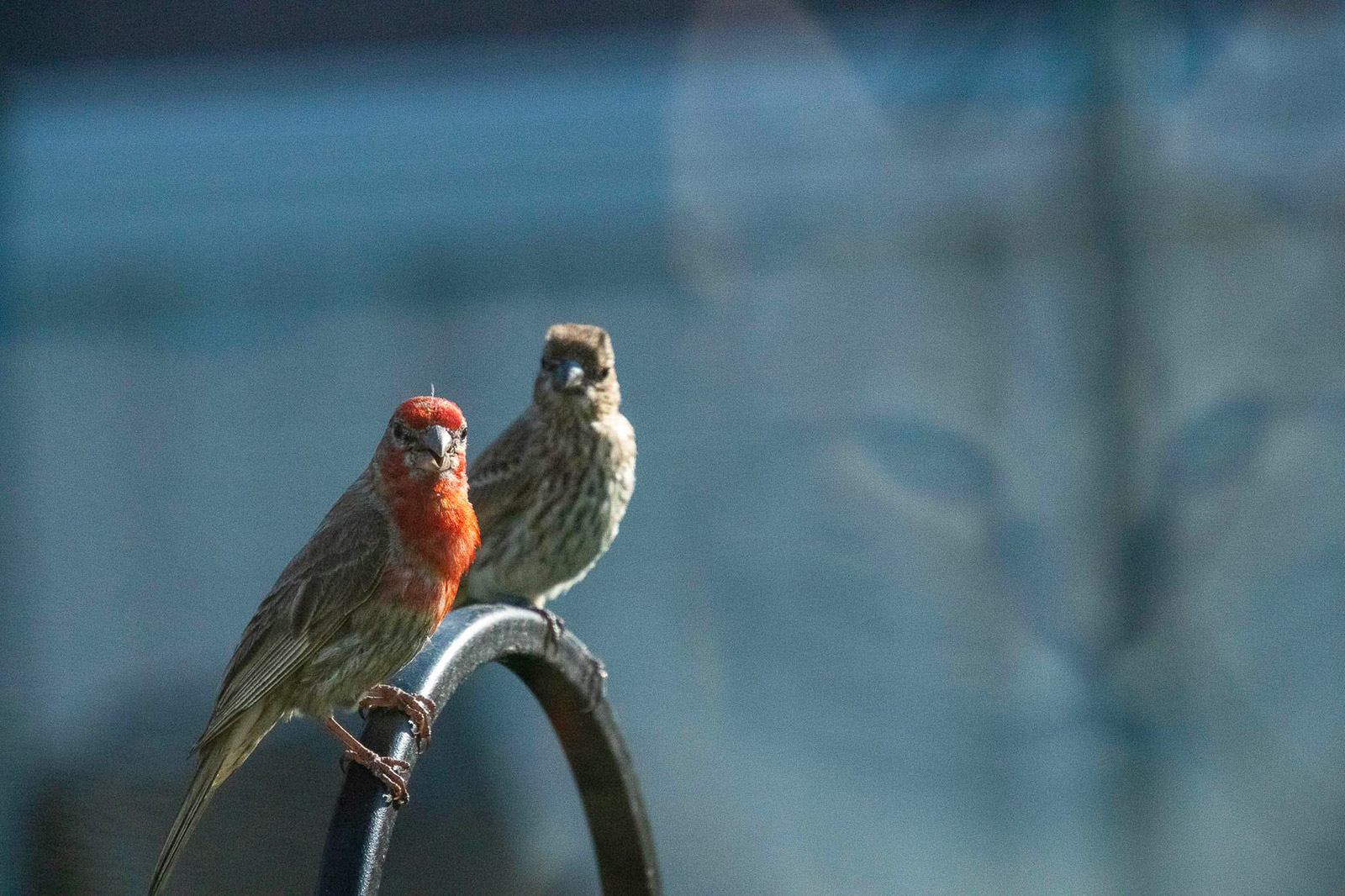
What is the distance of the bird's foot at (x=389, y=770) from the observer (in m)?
1.35

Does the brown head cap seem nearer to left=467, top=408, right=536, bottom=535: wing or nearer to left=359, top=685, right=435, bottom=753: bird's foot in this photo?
left=467, top=408, right=536, bottom=535: wing

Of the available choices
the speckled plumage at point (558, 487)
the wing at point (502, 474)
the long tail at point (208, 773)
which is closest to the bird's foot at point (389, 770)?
the long tail at point (208, 773)

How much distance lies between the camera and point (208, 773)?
1.62 metres

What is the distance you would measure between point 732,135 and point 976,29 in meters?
0.98

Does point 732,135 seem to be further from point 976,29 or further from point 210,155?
point 210,155

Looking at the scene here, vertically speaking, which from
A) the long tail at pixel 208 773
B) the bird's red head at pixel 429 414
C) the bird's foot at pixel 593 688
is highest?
the bird's red head at pixel 429 414

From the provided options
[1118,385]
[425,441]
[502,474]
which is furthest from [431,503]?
[1118,385]

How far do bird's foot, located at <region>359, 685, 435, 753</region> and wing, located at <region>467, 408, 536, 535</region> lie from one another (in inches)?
43.9

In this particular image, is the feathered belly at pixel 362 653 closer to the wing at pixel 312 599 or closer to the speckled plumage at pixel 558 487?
the wing at pixel 312 599

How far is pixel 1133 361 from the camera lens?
4.86 metres

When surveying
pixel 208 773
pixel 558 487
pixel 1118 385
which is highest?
pixel 1118 385

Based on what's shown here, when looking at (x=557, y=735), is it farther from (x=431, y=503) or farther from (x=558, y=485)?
(x=558, y=485)

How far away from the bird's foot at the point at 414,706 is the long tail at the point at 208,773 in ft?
0.51

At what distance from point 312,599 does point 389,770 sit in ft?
1.24
